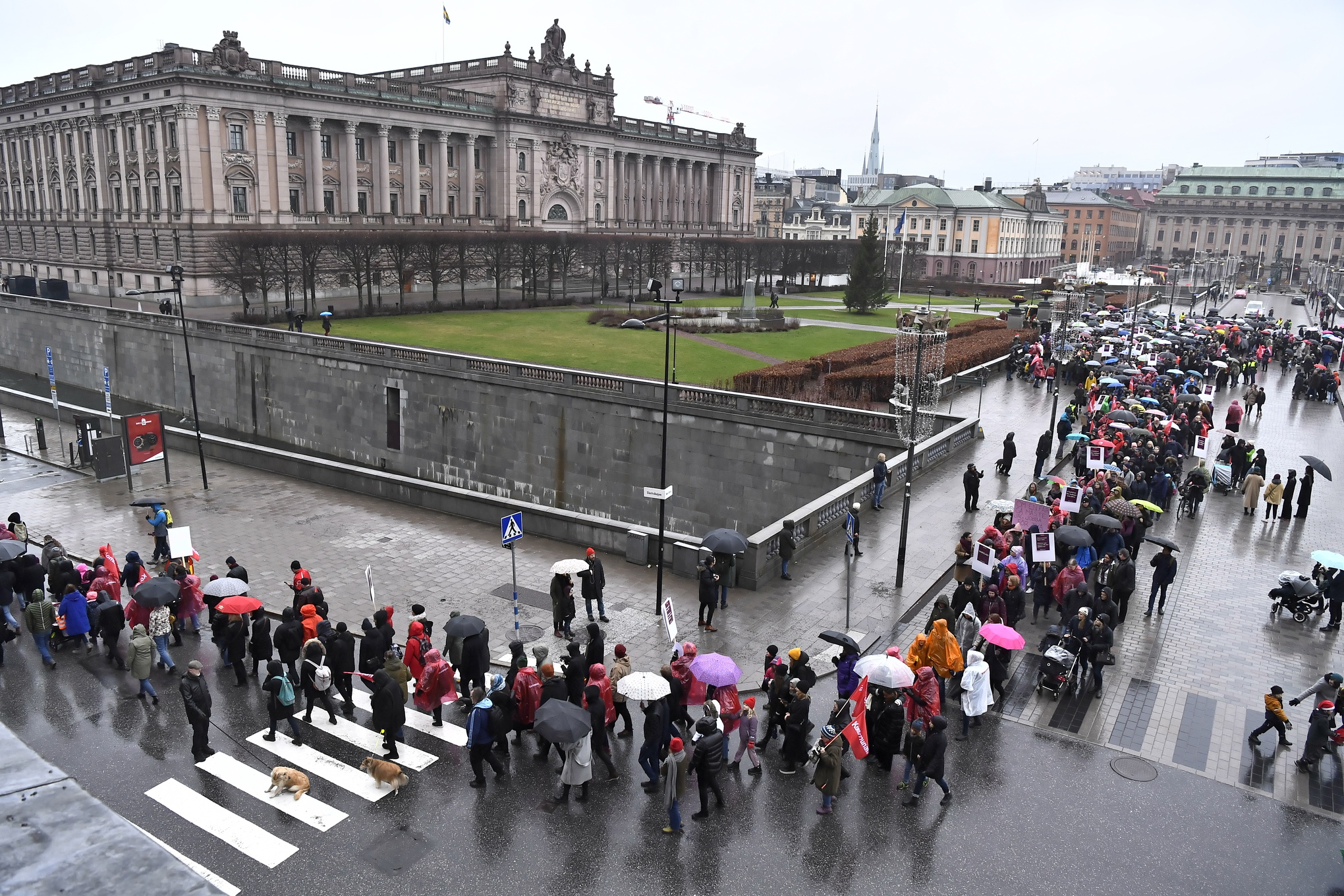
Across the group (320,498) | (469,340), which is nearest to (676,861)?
(320,498)

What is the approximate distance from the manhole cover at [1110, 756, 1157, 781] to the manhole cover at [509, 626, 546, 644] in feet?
33.1

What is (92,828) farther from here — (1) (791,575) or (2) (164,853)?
(1) (791,575)

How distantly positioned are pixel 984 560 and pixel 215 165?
226ft

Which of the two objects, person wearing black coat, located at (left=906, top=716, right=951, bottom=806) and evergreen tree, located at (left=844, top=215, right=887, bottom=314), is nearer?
person wearing black coat, located at (left=906, top=716, right=951, bottom=806)

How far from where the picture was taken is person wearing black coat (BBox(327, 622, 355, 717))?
1435cm

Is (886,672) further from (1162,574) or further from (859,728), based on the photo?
(1162,574)

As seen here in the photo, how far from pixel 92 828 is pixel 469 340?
47898mm

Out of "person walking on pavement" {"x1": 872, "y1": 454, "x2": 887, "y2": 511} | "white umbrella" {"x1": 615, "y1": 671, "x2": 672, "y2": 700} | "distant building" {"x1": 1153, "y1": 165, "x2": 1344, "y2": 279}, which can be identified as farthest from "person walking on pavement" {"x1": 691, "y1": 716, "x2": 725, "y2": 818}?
"distant building" {"x1": 1153, "y1": 165, "x2": 1344, "y2": 279}

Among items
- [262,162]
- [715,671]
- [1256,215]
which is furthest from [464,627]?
[1256,215]

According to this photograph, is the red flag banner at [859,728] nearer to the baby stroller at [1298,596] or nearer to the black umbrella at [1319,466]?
the baby stroller at [1298,596]

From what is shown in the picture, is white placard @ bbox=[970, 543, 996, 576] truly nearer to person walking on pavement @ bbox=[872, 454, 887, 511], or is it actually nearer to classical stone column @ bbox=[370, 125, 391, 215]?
person walking on pavement @ bbox=[872, 454, 887, 511]

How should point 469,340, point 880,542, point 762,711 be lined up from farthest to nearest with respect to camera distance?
point 469,340 < point 880,542 < point 762,711

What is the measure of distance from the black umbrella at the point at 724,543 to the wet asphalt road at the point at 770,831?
5.61 m

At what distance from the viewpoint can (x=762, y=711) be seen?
1471 cm
